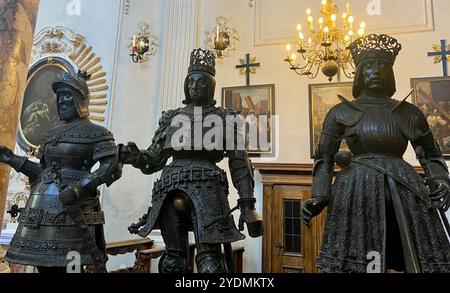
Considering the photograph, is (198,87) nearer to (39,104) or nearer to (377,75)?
(377,75)

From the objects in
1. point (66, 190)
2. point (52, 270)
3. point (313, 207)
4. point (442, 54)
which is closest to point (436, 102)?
point (442, 54)

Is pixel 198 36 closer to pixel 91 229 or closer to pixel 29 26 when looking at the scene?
pixel 29 26

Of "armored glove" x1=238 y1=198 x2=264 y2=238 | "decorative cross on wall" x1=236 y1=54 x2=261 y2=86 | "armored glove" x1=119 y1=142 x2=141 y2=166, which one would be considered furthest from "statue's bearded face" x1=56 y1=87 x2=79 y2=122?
"decorative cross on wall" x1=236 y1=54 x2=261 y2=86

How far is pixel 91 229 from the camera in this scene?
2.27 metres

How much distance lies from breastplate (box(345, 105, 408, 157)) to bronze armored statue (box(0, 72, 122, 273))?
1.55 m

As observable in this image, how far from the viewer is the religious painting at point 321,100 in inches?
222

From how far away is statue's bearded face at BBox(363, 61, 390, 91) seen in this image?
2.09 m

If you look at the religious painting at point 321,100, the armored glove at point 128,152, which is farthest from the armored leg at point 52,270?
the religious painting at point 321,100

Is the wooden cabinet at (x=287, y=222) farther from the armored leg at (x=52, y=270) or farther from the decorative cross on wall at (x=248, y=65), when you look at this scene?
the armored leg at (x=52, y=270)

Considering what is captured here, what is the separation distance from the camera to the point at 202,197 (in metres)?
2.04

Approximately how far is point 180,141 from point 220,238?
668 mm

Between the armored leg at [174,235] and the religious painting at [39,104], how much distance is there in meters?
5.62

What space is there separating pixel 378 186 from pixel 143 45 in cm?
523

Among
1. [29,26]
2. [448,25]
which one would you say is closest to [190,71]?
[29,26]
